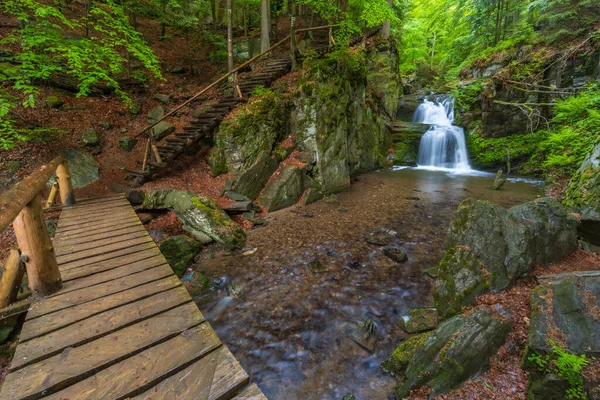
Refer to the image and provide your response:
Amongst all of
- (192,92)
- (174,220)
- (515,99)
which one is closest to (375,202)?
(174,220)

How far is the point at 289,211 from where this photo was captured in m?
9.27

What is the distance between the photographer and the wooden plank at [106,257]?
391 cm

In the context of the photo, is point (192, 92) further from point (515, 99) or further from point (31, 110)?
point (515, 99)

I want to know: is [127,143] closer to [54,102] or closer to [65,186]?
[54,102]

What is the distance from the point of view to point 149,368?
87.6 inches

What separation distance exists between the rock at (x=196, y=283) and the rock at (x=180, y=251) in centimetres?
29

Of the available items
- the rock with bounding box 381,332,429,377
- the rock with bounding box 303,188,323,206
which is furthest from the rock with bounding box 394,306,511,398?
the rock with bounding box 303,188,323,206

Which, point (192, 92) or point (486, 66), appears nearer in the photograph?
point (192, 92)

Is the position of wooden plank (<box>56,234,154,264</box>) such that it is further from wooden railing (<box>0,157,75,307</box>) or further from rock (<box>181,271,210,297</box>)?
rock (<box>181,271,210,297</box>)

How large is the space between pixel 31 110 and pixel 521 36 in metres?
27.6

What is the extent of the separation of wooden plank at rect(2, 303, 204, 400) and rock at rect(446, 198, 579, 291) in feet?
15.4

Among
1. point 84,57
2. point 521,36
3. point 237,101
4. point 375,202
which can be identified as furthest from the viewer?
point 521,36

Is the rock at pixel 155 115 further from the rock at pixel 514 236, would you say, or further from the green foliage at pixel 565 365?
the green foliage at pixel 565 365

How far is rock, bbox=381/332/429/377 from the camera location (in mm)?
3436
